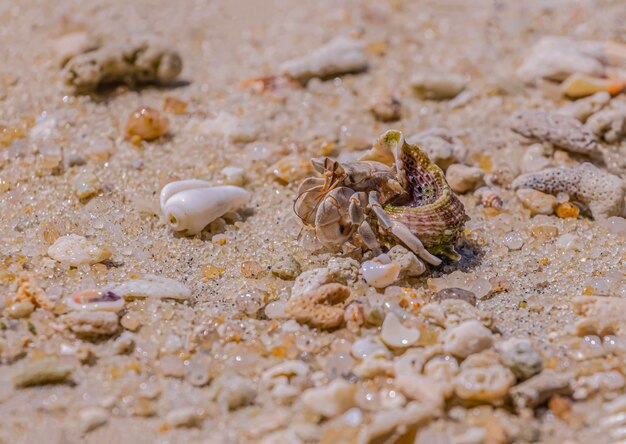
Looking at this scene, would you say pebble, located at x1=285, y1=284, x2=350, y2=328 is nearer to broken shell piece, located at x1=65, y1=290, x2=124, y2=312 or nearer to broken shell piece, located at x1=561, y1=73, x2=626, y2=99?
broken shell piece, located at x1=65, y1=290, x2=124, y2=312

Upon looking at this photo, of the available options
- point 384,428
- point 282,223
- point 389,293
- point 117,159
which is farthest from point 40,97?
A: point 384,428

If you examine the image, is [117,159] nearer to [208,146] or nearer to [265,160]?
[208,146]

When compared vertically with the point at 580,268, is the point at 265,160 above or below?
above

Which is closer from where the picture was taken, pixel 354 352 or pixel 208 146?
pixel 354 352

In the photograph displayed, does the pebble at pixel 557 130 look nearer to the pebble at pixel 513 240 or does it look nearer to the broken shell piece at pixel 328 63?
the pebble at pixel 513 240

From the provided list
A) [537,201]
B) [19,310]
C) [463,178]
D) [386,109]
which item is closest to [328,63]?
[386,109]

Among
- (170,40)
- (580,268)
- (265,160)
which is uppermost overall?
(170,40)

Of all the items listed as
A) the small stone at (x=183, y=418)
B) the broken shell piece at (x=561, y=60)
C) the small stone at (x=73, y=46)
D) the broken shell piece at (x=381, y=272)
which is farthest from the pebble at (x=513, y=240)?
the small stone at (x=73, y=46)
